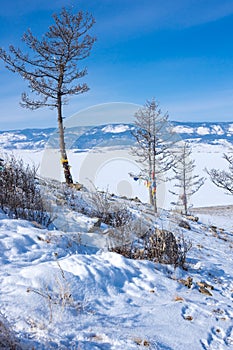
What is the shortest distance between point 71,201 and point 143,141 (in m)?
11.5

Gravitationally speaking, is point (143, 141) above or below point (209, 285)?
above

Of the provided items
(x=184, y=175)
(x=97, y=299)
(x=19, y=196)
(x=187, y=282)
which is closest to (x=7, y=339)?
(x=97, y=299)

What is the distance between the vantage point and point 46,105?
41.7 feet

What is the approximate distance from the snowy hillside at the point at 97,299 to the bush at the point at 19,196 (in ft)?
1.49

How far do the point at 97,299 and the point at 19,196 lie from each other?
339 centimetres

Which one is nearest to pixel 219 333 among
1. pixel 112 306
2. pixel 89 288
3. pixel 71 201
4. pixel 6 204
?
pixel 112 306

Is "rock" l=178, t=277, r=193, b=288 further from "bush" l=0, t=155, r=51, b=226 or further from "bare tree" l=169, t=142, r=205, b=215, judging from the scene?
"bare tree" l=169, t=142, r=205, b=215

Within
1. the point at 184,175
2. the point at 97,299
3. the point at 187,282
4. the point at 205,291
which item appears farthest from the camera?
the point at 184,175

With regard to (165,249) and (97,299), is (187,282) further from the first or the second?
(97,299)

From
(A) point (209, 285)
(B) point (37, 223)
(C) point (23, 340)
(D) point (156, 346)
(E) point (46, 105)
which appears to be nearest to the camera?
(C) point (23, 340)

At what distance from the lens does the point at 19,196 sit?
6031 millimetres

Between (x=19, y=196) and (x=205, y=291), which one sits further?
(x=19, y=196)

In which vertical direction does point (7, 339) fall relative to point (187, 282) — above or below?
above

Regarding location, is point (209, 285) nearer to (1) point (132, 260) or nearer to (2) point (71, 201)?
(1) point (132, 260)
